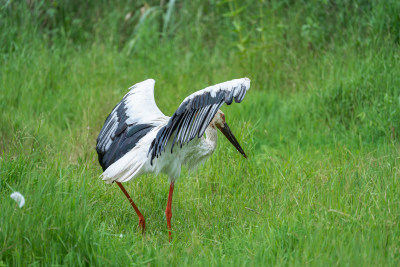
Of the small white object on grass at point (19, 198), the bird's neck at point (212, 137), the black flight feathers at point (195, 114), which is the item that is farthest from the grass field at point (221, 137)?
the black flight feathers at point (195, 114)

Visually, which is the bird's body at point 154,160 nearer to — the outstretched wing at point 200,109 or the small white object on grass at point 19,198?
the outstretched wing at point 200,109

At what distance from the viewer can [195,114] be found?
10.7 ft

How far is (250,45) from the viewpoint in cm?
647

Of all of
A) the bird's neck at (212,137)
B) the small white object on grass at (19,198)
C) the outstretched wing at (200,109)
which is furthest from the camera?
the bird's neck at (212,137)

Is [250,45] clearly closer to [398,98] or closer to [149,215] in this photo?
[398,98]

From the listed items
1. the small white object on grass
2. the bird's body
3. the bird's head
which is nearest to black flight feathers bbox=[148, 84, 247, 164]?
the bird's body

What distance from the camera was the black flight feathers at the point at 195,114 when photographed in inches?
125

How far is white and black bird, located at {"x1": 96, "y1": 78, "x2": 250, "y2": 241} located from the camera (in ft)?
10.6

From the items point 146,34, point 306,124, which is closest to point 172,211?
point 306,124

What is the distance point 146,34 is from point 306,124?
2609 mm

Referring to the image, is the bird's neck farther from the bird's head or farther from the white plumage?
the bird's head

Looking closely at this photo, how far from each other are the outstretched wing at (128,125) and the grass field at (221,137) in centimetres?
26

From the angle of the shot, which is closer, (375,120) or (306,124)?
(375,120)

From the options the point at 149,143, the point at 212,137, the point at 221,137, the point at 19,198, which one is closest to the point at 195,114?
the point at 149,143
